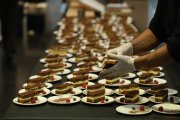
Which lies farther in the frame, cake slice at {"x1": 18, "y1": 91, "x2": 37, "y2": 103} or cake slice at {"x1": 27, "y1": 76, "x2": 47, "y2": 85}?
cake slice at {"x1": 27, "y1": 76, "x2": 47, "y2": 85}

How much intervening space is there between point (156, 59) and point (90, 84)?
21.8 inches

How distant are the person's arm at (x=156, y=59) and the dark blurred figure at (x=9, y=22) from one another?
12.6ft

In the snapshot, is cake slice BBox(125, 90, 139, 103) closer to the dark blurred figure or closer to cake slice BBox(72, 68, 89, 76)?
cake slice BBox(72, 68, 89, 76)

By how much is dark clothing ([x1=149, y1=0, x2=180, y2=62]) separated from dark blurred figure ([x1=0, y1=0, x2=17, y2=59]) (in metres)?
3.54

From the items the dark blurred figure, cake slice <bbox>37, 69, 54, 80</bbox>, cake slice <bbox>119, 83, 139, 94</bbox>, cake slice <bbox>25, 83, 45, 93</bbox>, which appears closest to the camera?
cake slice <bbox>119, 83, 139, 94</bbox>

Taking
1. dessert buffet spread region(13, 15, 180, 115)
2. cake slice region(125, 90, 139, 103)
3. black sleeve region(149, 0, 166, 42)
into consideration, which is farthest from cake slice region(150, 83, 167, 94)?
black sleeve region(149, 0, 166, 42)

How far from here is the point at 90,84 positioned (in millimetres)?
2500

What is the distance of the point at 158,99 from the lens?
2170mm

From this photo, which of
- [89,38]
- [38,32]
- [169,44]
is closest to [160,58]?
[169,44]

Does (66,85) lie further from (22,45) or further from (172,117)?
(22,45)

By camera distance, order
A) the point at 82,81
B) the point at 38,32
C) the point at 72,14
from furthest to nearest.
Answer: the point at 38,32
the point at 72,14
the point at 82,81

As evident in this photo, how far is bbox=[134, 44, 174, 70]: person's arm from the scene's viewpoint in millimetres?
2023

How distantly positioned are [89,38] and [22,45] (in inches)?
133

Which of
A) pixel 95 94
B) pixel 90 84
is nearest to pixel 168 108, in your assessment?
pixel 95 94
